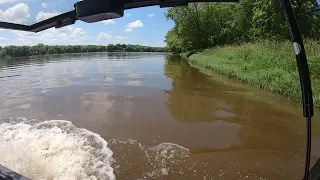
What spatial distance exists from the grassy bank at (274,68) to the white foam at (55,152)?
6.67m

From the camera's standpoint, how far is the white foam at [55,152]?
14.8 feet

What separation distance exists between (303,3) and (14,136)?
25359 millimetres

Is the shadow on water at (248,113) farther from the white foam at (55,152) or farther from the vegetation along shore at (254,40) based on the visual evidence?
the white foam at (55,152)

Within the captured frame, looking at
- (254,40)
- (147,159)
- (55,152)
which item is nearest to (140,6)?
(147,159)

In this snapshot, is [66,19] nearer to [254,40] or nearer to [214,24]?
[254,40]

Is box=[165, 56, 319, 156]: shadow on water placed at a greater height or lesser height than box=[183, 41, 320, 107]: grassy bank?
lesser

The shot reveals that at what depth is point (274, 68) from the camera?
38.9 ft

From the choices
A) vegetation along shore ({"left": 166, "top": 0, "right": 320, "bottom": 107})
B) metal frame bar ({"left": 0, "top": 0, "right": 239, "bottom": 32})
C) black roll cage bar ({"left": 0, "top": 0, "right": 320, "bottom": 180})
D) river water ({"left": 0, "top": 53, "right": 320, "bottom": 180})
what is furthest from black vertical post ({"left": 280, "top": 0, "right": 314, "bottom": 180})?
river water ({"left": 0, "top": 53, "right": 320, "bottom": 180})

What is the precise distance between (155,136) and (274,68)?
303 inches

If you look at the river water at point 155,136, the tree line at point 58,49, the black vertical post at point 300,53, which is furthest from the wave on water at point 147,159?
the tree line at point 58,49

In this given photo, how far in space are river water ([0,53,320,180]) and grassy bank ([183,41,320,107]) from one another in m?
0.58

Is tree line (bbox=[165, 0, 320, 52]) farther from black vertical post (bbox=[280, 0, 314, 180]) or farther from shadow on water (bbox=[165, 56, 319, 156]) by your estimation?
black vertical post (bbox=[280, 0, 314, 180])

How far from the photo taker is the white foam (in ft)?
14.8

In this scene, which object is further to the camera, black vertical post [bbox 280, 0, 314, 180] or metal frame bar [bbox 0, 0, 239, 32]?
metal frame bar [bbox 0, 0, 239, 32]
